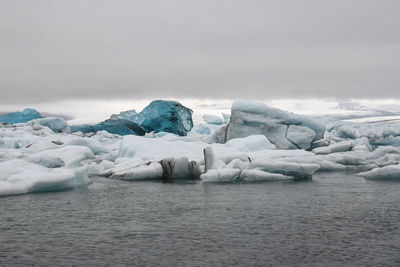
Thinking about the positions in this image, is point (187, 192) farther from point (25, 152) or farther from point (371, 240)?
point (25, 152)

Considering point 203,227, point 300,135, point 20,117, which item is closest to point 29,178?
point 203,227

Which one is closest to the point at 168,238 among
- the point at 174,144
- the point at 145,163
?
the point at 145,163

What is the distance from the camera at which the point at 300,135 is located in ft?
114

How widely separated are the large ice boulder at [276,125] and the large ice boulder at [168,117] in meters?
15.6

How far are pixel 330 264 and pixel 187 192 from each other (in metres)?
9.68

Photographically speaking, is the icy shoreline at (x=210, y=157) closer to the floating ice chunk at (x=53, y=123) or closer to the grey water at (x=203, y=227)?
the grey water at (x=203, y=227)

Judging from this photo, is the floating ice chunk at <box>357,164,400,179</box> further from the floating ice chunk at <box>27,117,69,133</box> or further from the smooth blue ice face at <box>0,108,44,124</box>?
the smooth blue ice face at <box>0,108,44,124</box>

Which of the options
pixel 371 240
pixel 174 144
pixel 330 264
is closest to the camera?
pixel 330 264

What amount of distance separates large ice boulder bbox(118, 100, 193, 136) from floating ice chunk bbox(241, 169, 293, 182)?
97.3 ft

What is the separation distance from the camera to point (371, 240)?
377 inches

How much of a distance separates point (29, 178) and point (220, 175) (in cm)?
761

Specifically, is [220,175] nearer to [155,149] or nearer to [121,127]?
[155,149]

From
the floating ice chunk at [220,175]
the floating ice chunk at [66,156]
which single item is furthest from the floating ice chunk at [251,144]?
the floating ice chunk at [66,156]

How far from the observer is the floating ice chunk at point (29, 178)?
16.1 m
